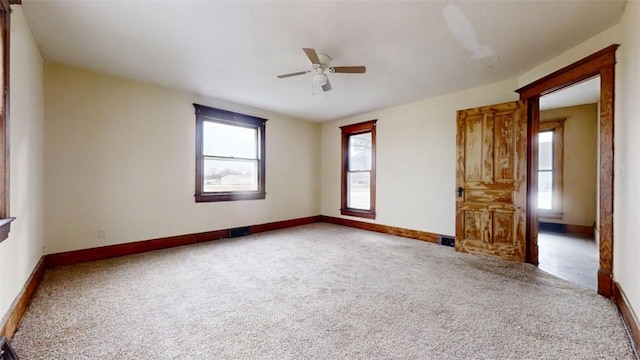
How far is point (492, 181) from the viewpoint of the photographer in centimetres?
373

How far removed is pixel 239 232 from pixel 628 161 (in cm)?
501

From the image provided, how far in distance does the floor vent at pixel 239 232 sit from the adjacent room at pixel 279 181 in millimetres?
29

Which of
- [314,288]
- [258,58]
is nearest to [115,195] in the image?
[258,58]

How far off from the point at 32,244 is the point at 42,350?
5.03 feet

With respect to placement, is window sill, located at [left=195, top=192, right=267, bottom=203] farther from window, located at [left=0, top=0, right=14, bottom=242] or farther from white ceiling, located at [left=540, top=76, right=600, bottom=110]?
white ceiling, located at [left=540, top=76, right=600, bottom=110]

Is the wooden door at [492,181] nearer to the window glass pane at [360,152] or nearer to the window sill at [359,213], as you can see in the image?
the window sill at [359,213]

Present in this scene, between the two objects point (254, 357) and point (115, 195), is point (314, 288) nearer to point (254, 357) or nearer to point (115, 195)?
point (254, 357)

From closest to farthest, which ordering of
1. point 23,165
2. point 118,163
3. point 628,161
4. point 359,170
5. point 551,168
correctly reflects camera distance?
1. point 628,161
2. point 23,165
3. point 118,163
4. point 551,168
5. point 359,170

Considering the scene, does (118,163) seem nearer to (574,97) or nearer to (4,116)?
(4,116)

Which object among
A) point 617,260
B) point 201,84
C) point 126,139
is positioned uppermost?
point 201,84

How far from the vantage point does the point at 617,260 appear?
91.9 inches

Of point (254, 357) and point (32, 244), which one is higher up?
point (32, 244)

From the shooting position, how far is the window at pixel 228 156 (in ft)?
14.9

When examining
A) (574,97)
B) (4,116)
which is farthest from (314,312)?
(574,97)
